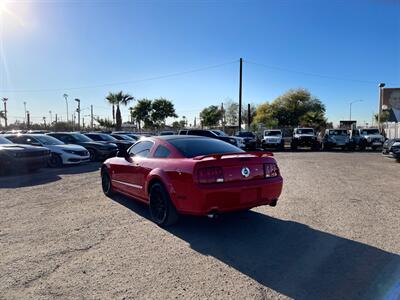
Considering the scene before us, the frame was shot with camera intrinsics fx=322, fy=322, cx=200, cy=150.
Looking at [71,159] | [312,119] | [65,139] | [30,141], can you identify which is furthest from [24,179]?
[312,119]

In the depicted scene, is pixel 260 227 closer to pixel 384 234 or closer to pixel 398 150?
pixel 384 234

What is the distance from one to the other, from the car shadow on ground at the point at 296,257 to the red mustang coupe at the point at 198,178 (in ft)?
1.49

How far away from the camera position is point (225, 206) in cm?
468

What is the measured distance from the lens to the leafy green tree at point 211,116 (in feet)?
243

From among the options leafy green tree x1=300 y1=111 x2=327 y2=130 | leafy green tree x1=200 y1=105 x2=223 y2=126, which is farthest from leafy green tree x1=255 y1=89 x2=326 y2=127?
leafy green tree x1=200 y1=105 x2=223 y2=126

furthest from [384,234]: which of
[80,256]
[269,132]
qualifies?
[269,132]

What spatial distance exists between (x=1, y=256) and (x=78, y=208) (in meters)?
2.43

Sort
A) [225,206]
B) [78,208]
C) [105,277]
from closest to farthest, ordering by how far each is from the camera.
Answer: [105,277], [225,206], [78,208]

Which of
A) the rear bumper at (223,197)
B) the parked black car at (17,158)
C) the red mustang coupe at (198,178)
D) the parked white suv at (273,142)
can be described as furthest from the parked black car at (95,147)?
A: the parked white suv at (273,142)

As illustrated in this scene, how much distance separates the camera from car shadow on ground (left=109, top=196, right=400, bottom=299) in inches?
131

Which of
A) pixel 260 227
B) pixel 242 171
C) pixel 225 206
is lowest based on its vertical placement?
pixel 260 227

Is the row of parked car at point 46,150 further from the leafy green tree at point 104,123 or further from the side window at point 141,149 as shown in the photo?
the leafy green tree at point 104,123

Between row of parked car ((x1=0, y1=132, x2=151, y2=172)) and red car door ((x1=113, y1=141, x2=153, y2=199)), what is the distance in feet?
2.50

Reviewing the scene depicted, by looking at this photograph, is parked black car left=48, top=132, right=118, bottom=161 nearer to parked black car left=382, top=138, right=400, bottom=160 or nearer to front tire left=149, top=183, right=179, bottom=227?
front tire left=149, top=183, right=179, bottom=227
